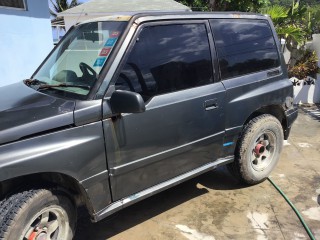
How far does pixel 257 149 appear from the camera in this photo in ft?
13.6

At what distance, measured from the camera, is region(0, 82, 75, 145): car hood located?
232 cm

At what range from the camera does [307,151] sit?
549cm

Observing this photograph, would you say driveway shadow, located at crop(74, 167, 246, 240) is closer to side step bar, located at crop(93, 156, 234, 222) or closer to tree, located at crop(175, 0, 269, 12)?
side step bar, located at crop(93, 156, 234, 222)

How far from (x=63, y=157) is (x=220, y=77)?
182cm

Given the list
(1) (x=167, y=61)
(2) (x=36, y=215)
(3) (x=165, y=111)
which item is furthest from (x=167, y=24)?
(2) (x=36, y=215)

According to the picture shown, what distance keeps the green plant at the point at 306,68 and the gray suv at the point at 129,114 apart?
199 inches

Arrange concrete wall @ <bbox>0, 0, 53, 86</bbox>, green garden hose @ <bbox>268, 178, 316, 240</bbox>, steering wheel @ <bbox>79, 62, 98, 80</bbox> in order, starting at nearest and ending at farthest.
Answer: steering wheel @ <bbox>79, 62, 98, 80</bbox> → green garden hose @ <bbox>268, 178, 316, 240</bbox> → concrete wall @ <bbox>0, 0, 53, 86</bbox>

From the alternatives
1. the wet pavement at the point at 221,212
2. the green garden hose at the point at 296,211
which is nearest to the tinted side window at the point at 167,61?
the wet pavement at the point at 221,212

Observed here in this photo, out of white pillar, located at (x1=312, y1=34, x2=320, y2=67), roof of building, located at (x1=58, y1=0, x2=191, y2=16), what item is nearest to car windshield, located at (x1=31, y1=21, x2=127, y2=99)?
white pillar, located at (x1=312, y1=34, x2=320, y2=67)

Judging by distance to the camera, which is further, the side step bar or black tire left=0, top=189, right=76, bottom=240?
the side step bar

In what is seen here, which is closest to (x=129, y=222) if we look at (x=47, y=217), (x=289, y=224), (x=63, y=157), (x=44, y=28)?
(x=47, y=217)

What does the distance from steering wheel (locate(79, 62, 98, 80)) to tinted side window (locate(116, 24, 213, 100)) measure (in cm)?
20

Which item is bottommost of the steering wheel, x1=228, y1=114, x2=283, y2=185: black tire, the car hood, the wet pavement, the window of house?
the wet pavement

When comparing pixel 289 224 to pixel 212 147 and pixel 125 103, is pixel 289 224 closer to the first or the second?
pixel 212 147
